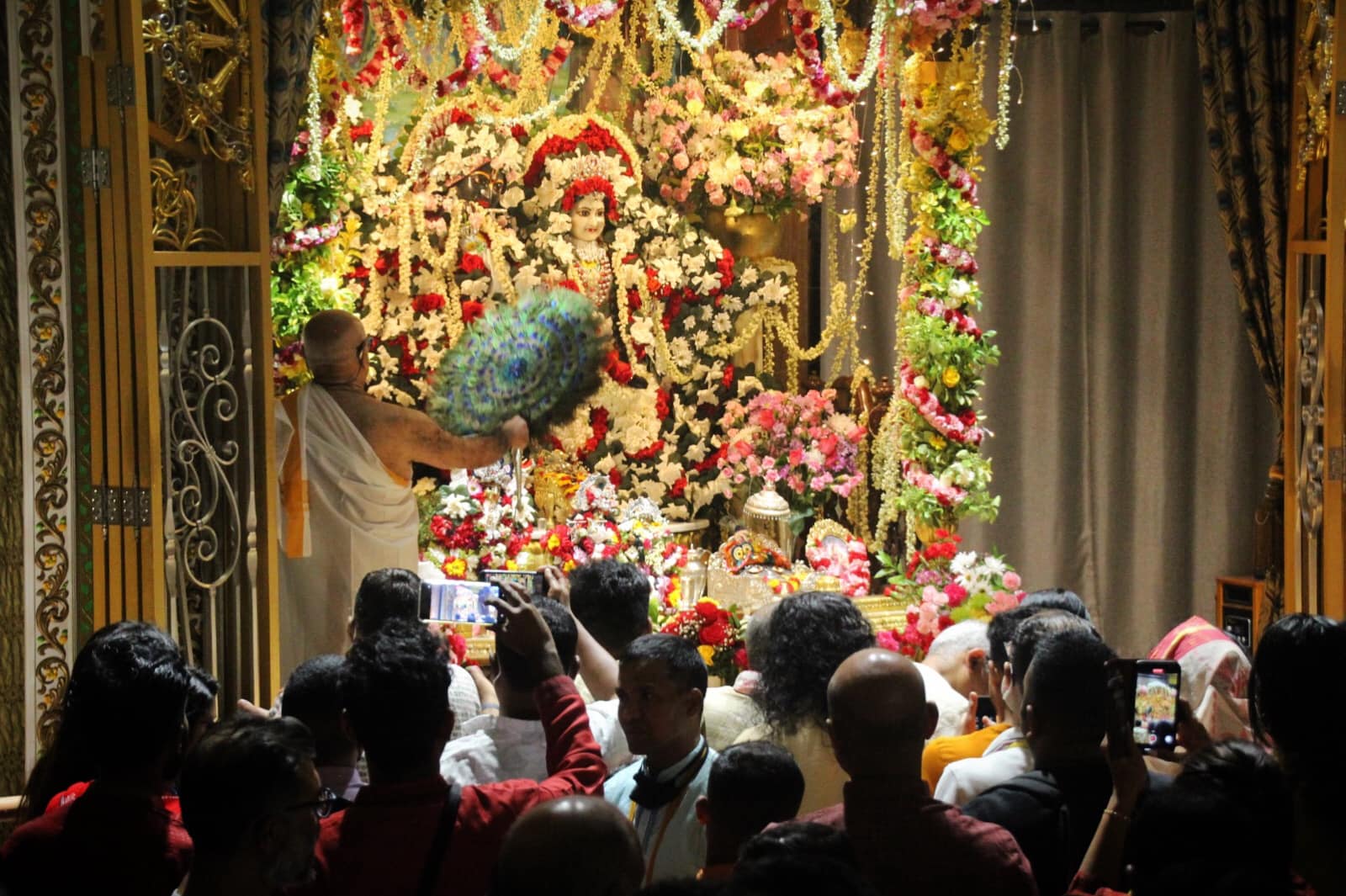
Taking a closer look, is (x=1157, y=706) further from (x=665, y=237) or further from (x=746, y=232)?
(x=746, y=232)

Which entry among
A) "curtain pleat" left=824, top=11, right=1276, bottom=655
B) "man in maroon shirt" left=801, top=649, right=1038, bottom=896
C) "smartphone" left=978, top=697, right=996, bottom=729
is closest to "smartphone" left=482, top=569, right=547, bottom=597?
"man in maroon shirt" left=801, top=649, right=1038, bottom=896

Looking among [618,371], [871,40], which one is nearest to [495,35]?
[871,40]

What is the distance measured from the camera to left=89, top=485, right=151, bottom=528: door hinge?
5434 millimetres

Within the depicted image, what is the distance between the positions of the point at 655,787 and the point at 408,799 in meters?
0.62

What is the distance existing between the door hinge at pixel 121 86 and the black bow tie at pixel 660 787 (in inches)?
122

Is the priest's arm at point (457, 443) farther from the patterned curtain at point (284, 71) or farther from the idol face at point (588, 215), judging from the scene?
the idol face at point (588, 215)

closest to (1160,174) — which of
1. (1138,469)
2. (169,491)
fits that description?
(1138,469)

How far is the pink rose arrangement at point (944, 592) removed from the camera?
7.62m

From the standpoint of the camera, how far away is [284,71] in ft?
19.2

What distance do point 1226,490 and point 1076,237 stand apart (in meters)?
1.71

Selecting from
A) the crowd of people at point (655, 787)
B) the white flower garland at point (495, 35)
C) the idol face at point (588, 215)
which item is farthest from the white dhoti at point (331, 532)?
the crowd of people at point (655, 787)

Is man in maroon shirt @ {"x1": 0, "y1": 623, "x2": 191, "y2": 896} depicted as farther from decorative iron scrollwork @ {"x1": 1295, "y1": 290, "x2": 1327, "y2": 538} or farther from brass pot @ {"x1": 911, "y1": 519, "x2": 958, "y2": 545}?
brass pot @ {"x1": 911, "y1": 519, "x2": 958, "y2": 545}

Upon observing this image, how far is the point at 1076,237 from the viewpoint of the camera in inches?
377

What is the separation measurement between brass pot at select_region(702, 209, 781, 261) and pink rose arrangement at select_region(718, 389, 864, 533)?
0.92m
